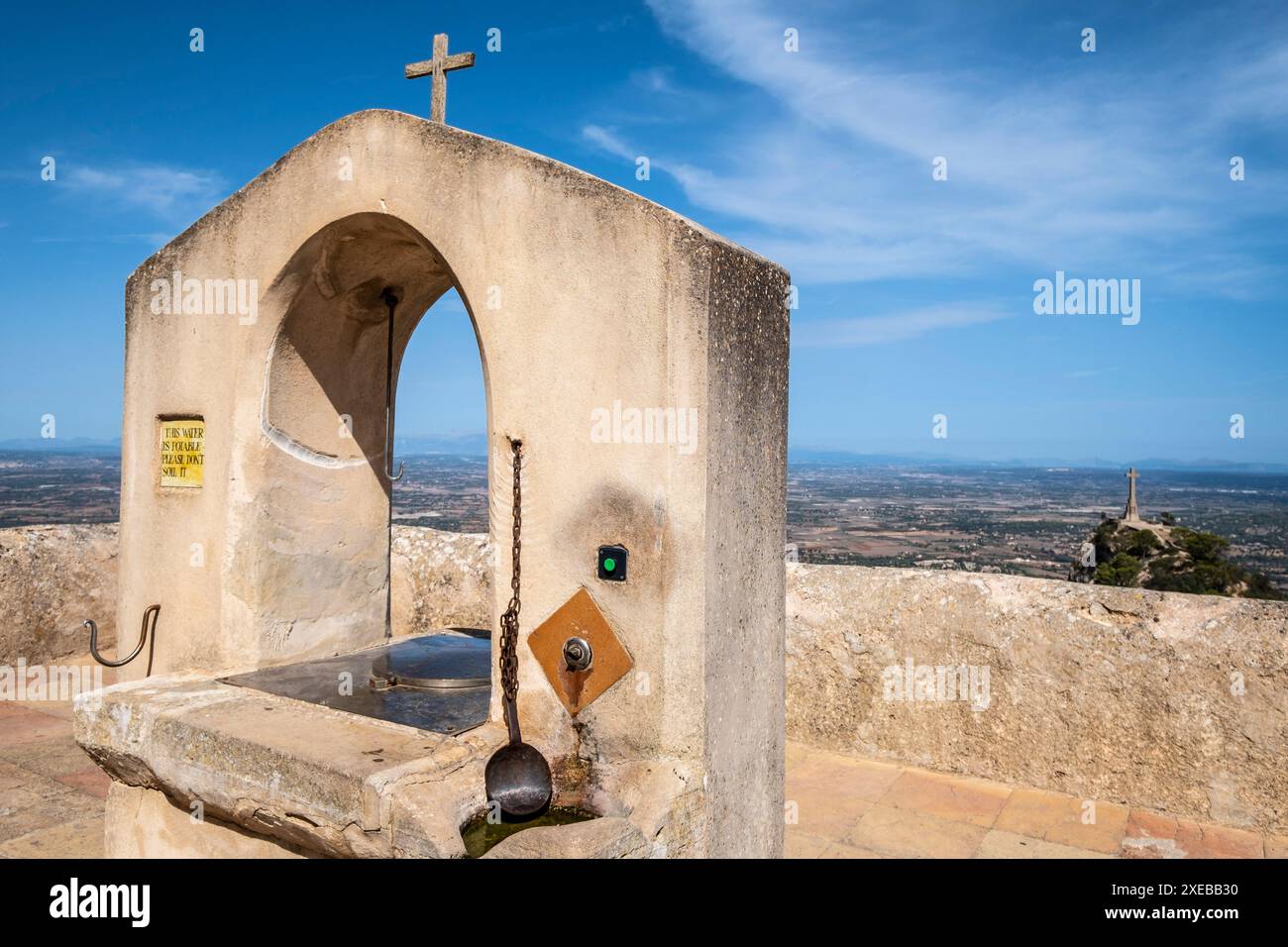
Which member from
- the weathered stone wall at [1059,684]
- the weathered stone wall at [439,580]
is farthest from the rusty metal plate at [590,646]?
the weathered stone wall at [439,580]

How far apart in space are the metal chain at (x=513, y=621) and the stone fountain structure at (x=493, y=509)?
47mm

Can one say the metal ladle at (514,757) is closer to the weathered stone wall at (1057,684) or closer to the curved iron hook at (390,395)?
the curved iron hook at (390,395)

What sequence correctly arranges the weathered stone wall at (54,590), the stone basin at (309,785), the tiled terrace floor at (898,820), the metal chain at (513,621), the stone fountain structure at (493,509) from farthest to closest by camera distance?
the weathered stone wall at (54,590) → the tiled terrace floor at (898,820) → the metal chain at (513,621) → the stone fountain structure at (493,509) → the stone basin at (309,785)

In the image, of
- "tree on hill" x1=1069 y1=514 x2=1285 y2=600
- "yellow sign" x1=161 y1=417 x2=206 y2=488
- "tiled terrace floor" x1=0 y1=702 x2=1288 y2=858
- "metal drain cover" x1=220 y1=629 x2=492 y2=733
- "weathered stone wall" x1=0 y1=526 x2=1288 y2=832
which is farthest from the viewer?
"tree on hill" x1=1069 y1=514 x2=1285 y2=600

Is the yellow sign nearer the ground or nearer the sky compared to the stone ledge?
nearer the sky

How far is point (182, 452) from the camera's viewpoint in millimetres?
4285

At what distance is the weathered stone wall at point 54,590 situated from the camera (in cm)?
707

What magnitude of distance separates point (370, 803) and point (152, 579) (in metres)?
2.20

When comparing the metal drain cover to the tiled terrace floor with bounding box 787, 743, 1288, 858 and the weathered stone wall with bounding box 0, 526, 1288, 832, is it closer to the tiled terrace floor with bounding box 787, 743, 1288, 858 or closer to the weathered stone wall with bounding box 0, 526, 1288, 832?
the tiled terrace floor with bounding box 787, 743, 1288, 858

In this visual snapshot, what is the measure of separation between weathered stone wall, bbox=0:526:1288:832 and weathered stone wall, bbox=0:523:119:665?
19.2ft

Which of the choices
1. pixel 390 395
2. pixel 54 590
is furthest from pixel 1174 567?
pixel 54 590

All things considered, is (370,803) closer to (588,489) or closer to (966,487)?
(588,489)

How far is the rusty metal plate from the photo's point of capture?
304cm

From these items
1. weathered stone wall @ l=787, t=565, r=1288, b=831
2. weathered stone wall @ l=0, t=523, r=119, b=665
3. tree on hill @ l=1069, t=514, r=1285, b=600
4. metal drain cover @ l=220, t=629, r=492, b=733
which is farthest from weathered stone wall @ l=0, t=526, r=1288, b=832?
tree on hill @ l=1069, t=514, r=1285, b=600
